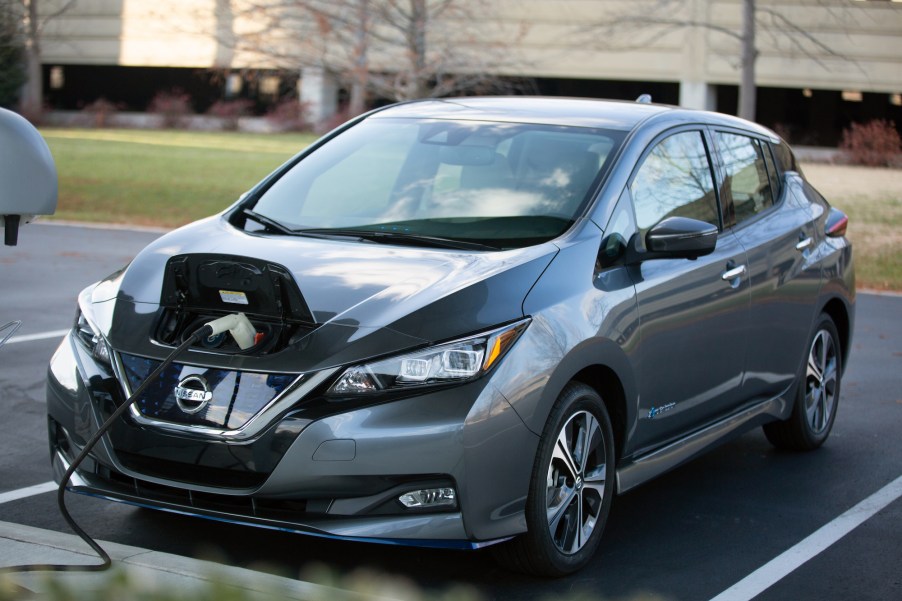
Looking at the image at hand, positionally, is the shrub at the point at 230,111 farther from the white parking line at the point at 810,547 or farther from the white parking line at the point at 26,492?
the white parking line at the point at 810,547

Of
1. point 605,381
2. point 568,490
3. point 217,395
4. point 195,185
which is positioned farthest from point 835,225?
point 195,185

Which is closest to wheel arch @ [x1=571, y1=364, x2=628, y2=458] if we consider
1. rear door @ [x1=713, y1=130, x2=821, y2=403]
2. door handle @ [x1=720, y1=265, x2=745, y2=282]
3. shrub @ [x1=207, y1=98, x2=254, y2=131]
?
door handle @ [x1=720, y1=265, x2=745, y2=282]

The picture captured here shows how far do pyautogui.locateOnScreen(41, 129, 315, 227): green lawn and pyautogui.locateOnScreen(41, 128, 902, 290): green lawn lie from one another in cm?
2

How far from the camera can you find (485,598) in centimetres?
475

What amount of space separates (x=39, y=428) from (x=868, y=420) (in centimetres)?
491

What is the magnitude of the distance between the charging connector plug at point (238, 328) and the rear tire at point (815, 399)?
3468 millimetres

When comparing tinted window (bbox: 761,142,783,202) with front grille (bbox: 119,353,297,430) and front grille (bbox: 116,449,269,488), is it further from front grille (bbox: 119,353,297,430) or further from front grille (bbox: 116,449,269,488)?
front grille (bbox: 116,449,269,488)

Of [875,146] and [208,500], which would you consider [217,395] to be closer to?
[208,500]

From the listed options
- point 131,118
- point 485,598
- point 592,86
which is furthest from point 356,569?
point 131,118

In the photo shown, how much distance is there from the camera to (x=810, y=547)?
18.5 feet

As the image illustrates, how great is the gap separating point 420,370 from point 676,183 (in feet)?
6.99

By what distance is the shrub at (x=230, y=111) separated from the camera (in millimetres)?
57531

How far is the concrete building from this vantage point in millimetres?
40594

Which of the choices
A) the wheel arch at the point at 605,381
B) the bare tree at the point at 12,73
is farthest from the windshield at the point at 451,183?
the bare tree at the point at 12,73
